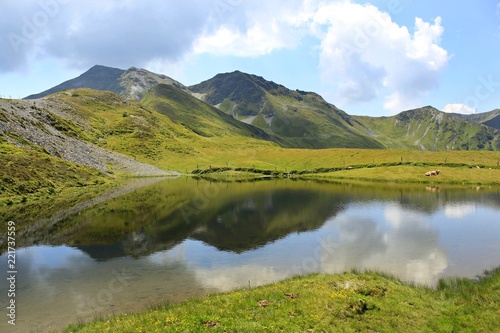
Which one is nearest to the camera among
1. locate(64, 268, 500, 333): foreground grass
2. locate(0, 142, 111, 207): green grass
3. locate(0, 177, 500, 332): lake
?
locate(64, 268, 500, 333): foreground grass

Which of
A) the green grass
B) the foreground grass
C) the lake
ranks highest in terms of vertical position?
the green grass

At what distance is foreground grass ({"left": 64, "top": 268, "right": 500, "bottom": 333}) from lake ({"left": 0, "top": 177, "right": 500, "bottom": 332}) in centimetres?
410

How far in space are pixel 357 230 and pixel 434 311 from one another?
97.8ft

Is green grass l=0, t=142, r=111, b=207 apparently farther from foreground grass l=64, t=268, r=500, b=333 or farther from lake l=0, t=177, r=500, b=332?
foreground grass l=64, t=268, r=500, b=333

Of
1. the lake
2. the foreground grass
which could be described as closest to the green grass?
the lake

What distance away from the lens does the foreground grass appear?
17.8 m

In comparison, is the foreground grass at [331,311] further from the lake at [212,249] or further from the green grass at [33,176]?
the green grass at [33,176]

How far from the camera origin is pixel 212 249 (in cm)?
3969

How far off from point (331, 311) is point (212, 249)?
22.5 meters

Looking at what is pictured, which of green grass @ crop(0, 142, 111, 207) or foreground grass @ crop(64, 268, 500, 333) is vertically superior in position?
green grass @ crop(0, 142, 111, 207)

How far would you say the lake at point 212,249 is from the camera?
2611cm

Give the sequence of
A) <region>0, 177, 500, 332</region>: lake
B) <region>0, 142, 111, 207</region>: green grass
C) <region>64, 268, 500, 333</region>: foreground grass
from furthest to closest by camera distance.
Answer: <region>0, 142, 111, 207</region>: green grass
<region>0, 177, 500, 332</region>: lake
<region>64, 268, 500, 333</region>: foreground grass

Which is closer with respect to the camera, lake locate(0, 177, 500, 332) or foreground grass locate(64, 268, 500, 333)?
foreground grass locate(64, 268, 500, 333)

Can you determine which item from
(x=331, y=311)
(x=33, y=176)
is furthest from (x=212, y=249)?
(x=33, y=176)
